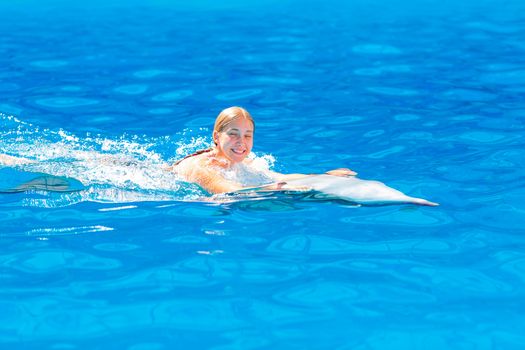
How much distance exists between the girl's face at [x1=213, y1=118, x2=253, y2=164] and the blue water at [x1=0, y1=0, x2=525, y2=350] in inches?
12.7

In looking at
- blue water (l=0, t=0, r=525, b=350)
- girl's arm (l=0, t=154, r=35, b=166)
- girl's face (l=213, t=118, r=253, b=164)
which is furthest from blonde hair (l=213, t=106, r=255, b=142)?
girl's arm (l=0, t=154, r=35, b=166)

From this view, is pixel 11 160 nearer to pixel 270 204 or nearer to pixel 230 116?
pixel 230 116

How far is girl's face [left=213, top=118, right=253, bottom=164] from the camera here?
5.37 meters

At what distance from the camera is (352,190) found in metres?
4.94

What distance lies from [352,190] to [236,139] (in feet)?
2.76

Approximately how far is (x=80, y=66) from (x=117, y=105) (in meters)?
1.81

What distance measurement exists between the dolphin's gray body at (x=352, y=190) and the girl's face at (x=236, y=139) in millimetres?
391

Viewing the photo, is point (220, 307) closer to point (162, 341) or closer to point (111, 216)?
point (162, 341)

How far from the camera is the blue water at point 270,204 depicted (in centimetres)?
349

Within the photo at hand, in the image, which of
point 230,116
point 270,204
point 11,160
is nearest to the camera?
point 270,204

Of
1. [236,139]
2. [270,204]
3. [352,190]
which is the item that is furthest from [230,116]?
[352,190]

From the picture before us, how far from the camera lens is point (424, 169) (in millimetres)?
5633

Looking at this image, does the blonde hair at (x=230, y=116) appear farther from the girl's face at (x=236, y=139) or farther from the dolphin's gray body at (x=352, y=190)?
the dolphin's gray body at (x=352, y=190)

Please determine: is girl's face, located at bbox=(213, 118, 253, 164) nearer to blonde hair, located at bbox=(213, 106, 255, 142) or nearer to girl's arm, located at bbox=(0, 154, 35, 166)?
blonde hair, located at bbox=(213, 106, 255, 142)
